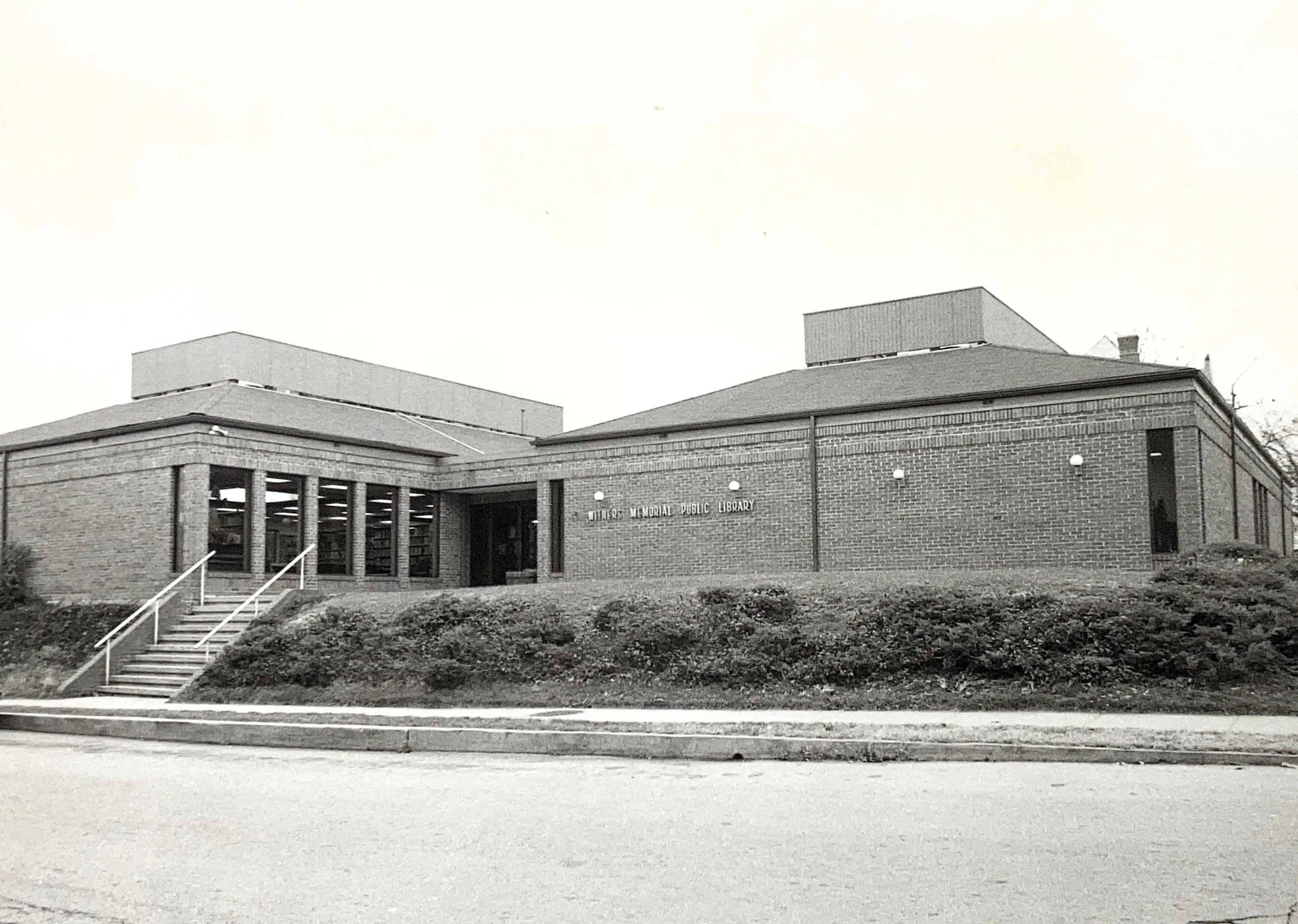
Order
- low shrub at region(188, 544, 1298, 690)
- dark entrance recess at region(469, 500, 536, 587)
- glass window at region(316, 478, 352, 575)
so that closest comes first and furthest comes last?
low shrub at region(188, 544, 1298, 690)
glass window at region(316, 478, 352, 575)
dark entrance recess at region(469, 500, 536, 587)

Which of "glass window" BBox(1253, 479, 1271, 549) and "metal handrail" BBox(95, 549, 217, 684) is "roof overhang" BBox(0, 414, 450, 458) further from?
"glass window" BBox(1253, 479, 1271, 549)

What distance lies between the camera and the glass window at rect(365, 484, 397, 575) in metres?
28.5

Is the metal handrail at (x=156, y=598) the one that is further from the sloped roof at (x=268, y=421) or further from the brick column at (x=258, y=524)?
the sloped roof at (x=268, y=421)

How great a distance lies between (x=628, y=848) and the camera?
7.05 metres

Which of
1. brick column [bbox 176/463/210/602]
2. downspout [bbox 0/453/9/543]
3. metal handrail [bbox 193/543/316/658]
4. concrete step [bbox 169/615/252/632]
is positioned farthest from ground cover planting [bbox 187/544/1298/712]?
downspout [bbox 0/453/9/543]

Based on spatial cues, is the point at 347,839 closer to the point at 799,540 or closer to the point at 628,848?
the point at 628,848

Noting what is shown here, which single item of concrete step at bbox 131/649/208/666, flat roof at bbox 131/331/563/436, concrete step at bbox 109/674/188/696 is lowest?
concrete step at bbox 109/674/188/696

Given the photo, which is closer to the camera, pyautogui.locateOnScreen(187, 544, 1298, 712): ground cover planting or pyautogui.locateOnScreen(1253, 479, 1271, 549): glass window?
pyautogui.locateOnScreen(187, 544, 1298, 712): ground cover planting

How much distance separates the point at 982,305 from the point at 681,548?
10.4 m

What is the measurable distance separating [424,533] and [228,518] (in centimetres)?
578

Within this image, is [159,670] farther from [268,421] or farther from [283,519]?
[268,421]

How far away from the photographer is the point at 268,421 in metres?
27.0

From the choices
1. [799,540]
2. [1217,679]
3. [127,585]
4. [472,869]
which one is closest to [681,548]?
[799,540]

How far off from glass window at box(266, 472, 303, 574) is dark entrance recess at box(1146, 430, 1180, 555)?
1664 cm
